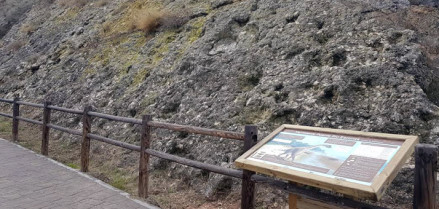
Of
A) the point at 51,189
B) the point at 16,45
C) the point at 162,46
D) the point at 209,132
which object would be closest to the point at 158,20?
the point at 162,46

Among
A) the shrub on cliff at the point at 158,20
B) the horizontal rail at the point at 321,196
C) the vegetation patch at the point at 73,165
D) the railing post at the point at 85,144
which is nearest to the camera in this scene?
the horizontal rail at the point at 321,196

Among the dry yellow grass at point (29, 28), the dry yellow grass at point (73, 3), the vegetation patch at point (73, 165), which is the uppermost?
the dry yellow grass at point (73, 3)

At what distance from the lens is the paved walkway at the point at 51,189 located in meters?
5.14

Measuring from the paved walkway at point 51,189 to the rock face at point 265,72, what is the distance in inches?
49.4

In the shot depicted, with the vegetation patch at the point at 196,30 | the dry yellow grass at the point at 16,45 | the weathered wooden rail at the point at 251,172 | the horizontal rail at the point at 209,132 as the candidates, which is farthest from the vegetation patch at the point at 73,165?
Result: the dry yellow grass at the point at 16,45

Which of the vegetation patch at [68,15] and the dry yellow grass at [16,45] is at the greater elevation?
the vegetation patch at [68,15]

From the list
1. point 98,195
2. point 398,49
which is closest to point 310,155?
point 98,195

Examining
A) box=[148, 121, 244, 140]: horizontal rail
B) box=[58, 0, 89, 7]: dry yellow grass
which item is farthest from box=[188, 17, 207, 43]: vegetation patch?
box=[58, 0, 89, 7]: dry yellow grass

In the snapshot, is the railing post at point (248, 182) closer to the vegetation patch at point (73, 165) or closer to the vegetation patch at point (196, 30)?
the vegetation patch at point (73, 165)

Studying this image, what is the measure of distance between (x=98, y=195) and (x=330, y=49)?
4856mm

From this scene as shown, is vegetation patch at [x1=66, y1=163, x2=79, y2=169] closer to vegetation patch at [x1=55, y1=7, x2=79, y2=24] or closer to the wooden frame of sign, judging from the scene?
the wooden frame of sign

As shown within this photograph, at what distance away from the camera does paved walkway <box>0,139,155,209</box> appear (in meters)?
5.14

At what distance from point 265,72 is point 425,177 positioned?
4.74 m

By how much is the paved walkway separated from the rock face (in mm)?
1256
